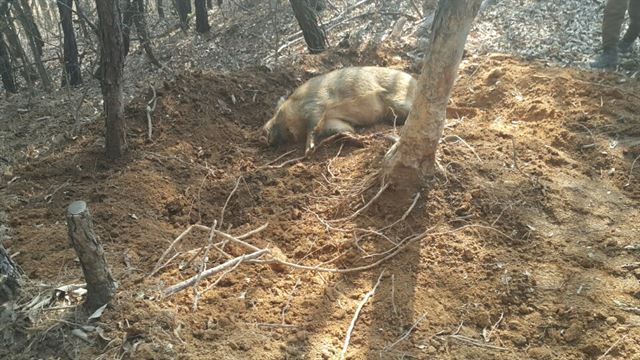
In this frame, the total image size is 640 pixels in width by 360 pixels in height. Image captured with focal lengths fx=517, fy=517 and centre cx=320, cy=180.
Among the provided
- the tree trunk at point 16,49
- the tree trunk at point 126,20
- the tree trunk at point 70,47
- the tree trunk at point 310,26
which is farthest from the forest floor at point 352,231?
the tree trunk at point 16,49

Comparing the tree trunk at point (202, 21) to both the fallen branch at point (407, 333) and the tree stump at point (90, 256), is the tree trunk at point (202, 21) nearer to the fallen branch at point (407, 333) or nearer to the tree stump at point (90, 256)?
the tree stump at point (90, 256)

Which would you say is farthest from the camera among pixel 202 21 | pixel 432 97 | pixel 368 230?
pixel 202 21

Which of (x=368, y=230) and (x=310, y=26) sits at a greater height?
(x=310, y=26)

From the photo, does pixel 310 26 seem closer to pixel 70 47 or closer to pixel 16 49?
pixel 70 47

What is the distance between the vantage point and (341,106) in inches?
220

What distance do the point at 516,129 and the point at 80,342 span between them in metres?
4.41

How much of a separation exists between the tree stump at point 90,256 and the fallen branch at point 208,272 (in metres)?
0.33

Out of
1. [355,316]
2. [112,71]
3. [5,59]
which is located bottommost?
[355,316]

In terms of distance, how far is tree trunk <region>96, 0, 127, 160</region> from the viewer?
175 inches

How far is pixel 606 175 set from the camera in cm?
473

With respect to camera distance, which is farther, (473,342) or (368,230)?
(368,230)

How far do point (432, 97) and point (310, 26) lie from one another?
4.55 meters

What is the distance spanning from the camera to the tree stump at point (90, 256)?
2.67 meters

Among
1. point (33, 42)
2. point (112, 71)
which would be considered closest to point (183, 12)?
point (33, 42)
